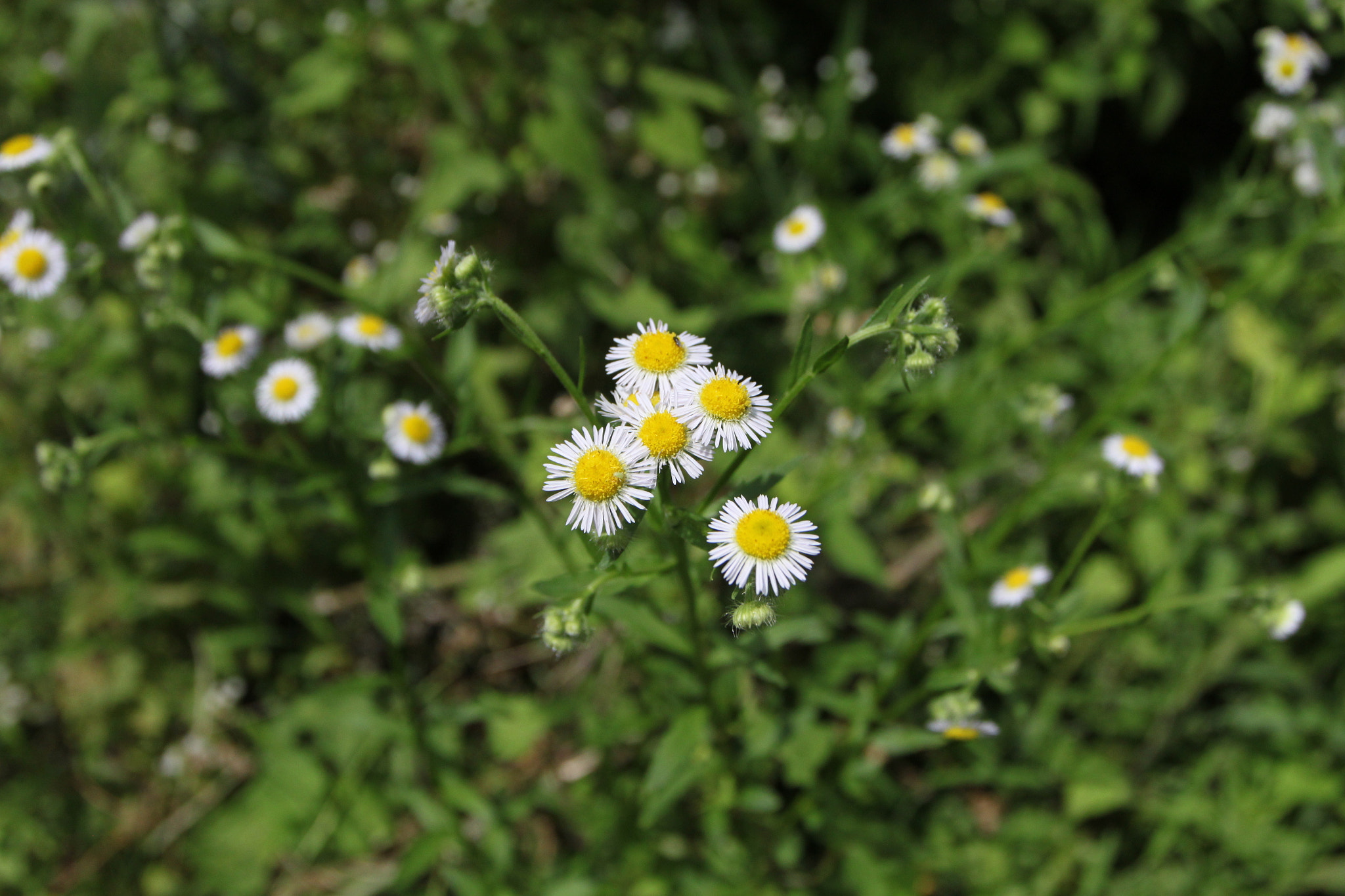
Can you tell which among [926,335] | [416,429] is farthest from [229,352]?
[926,335]

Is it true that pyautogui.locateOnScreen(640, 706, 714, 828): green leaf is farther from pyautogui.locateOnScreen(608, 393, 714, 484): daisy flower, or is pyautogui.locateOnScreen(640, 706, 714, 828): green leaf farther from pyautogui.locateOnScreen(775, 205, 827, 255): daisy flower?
pyautogui.locateOnScreen(775, 205, 827, 255): daisy flower

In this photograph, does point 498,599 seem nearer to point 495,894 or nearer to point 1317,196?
point 495,894

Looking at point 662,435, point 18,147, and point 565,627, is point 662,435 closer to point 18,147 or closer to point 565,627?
point 565,627

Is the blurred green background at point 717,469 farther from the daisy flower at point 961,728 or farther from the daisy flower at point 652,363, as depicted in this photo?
the daisy flower at point 652,363

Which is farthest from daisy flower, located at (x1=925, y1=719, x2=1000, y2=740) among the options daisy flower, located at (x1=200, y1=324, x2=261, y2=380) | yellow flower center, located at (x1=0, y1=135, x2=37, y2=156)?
yellow flower center, located at (x1=0, y1=135, x2=37, y2=156)

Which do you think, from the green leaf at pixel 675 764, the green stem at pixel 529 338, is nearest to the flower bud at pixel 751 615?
the green stem at pixel 529 338

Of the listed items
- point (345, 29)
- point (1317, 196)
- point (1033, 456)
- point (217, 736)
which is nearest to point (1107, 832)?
point (1033, 456)
